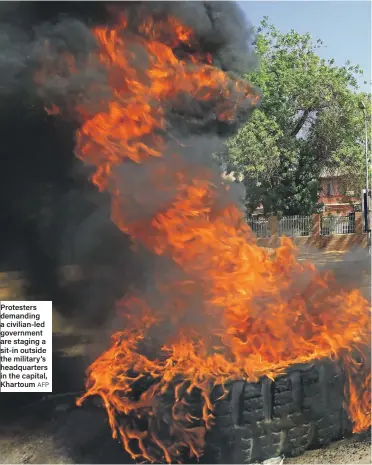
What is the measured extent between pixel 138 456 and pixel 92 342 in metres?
3.80

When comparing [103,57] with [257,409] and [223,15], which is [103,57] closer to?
[223,15]

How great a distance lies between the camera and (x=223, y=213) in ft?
20.5

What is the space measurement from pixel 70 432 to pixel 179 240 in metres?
2.38

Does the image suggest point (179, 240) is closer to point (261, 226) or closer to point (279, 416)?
point (279, 416)

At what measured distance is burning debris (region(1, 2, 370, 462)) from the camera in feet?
14.2

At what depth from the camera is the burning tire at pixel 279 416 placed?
13.2 ft

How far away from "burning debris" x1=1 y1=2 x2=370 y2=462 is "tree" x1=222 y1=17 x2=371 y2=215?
1703 cm

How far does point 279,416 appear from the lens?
4.15 metres

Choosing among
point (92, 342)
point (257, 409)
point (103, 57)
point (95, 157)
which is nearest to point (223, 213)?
point (95, 157)

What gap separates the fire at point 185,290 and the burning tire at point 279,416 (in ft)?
0.41

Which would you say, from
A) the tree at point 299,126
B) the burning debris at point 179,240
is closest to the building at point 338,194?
the tree at point 299,126

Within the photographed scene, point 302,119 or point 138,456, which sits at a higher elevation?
point 302,119
